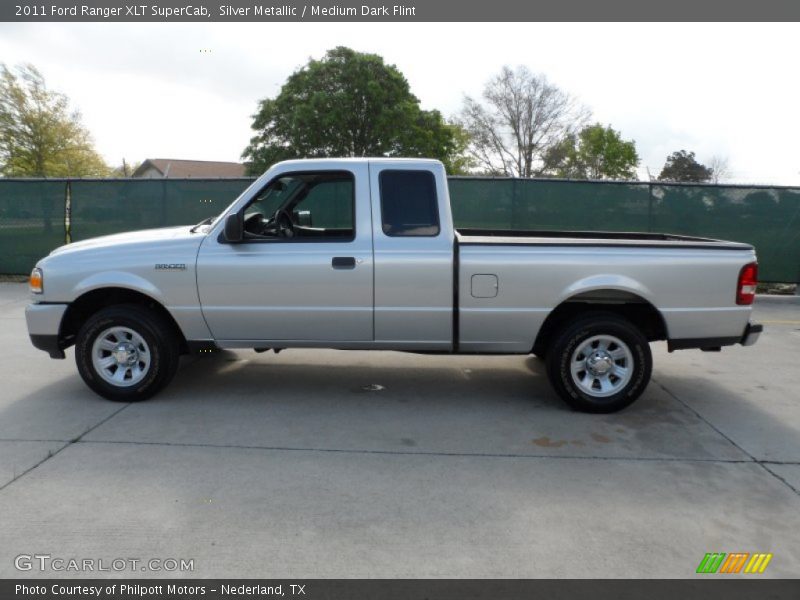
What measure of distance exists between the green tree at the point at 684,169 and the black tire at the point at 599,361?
63.3 metres

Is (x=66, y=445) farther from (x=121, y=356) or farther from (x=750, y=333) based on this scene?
(x=750, y=333)

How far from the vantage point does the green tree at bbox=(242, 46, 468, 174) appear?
3650 cm

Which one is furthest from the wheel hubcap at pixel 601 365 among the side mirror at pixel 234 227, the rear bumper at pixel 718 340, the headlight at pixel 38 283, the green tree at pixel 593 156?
the green tree at pixel 593 156

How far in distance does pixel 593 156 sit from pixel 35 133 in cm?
4972

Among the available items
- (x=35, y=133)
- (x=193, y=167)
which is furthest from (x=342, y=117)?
(x=193, y=167)

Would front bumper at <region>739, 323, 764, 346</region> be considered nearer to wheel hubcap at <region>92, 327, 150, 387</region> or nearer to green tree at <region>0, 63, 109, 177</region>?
wheel hubcap at <region>92, 327, 150, 387</region>

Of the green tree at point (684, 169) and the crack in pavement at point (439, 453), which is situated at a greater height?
Answer: the green tree at point (684, 169)


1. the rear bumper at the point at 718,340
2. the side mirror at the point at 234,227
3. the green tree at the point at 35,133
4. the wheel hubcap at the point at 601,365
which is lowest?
the wheel hubcap at the point at 601,365

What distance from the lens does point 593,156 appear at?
2596 inches

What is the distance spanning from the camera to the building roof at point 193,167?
75.0 metres

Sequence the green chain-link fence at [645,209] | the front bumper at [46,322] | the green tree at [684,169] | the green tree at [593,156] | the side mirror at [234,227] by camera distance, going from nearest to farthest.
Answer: the side mirror at [234,227] → the front bumper at [46,322] → the green chain-link fence at [645,209] → the green tree at [593,156] → the green tree at [684,169]

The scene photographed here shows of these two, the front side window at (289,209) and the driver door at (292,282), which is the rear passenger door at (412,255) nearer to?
the driver door at (292,282)

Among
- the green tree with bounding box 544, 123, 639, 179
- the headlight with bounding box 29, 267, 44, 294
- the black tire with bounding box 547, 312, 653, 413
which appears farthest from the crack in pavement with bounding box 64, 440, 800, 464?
the green tree with bounding box 544, 123, 639, 179

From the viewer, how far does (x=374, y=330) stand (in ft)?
18.2
